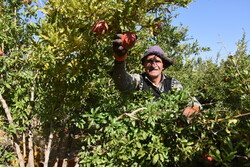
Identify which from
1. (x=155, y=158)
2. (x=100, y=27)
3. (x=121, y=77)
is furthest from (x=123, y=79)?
(x=155, y=158)

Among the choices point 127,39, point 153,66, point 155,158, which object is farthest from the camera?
point 153,66

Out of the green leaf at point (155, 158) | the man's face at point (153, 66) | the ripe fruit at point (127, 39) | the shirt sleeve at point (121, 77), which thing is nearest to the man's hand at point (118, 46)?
the ripe fruit at point (127, 39)

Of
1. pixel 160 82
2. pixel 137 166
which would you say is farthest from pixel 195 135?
pixel 160 82

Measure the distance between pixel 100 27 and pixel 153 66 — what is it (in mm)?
1198

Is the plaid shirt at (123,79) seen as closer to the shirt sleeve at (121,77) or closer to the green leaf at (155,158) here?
the shirt sleeve at (121,77)

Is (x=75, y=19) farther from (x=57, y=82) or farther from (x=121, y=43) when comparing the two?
(x=57, y=82)

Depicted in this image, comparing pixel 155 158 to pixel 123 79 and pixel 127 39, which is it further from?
pixel 123 79

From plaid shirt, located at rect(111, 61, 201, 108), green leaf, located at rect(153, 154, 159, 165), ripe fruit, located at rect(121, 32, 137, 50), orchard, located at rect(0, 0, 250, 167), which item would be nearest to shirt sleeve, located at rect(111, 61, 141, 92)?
plaid shirt, located at rect(111, 61, 201, 108)

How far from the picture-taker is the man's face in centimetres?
261

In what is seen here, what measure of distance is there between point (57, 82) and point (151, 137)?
3.40 ft

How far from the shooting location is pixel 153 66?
8.59 feet

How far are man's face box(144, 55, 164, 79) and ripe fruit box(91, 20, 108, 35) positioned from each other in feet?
3.74

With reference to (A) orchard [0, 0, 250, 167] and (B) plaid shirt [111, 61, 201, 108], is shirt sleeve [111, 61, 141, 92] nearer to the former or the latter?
(B) plaid shirt [111, 61, 201, 108]

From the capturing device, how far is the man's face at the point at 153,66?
2613mm
